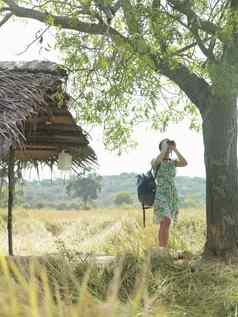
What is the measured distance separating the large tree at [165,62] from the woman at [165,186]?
0.58m

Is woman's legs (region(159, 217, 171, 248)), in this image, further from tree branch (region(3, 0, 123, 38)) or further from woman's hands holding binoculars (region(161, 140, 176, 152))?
tree branch (region(3, 0, 123, 38))

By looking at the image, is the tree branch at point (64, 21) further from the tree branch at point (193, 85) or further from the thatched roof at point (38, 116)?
the tree branch at point (193, 85)

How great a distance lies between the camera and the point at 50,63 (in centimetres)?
796

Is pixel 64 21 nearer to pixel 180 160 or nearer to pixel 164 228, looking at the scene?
pixel 180 160

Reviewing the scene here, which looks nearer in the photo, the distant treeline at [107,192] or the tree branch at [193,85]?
the tree branch at [193,85]

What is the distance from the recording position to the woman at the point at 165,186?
7.40 m

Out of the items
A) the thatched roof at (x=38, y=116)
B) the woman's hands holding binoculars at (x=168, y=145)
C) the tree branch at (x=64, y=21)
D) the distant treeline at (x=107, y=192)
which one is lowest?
the distant treeline at (x=107, y=192)

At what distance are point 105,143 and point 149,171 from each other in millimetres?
1413

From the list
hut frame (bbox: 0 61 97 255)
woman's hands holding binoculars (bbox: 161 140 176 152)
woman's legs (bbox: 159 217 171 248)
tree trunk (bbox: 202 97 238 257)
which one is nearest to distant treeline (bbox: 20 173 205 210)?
hut frame (bbox: 0 61 97 255)

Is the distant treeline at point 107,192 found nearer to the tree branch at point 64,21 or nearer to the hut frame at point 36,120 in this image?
the hut frame at point 36,120

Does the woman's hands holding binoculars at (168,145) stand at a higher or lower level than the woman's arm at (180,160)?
higher

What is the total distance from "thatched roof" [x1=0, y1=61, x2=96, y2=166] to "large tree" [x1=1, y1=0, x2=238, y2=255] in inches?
13.6

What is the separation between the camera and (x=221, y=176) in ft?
25.3

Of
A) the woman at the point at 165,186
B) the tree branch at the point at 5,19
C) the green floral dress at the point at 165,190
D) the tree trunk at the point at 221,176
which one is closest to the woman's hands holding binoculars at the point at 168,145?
the woman at the point at 165,186
